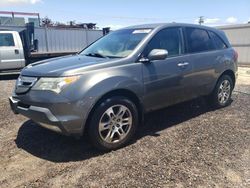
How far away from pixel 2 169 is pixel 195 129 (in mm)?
3032

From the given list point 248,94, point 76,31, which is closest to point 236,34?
point 76,31

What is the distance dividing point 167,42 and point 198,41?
0.93m

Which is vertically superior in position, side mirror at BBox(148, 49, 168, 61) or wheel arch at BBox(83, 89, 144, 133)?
side mirror at BBox(148, 49, 168, 61)

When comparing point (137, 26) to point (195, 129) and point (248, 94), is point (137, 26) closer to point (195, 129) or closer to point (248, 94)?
point (195, 129)

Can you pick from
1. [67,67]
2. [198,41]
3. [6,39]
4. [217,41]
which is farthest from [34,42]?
[67,67]

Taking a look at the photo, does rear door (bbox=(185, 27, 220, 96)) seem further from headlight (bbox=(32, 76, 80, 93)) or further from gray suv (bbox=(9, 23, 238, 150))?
headlight (bbox=(32, 76, 80, 93))

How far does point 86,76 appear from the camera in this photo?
3910 mm

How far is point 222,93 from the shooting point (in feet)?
20.9

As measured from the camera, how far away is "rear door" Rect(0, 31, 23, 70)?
1145 centimetres

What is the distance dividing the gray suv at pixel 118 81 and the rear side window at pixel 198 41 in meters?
0.02

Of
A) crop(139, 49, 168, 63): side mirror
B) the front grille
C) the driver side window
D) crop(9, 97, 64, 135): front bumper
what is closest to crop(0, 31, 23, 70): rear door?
the front grille

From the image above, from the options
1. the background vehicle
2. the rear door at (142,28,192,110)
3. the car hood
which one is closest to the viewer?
the car hood

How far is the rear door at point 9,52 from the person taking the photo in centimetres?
1145

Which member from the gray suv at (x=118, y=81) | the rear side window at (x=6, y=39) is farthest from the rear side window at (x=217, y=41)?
the rear side window at (x=6, y=39)
